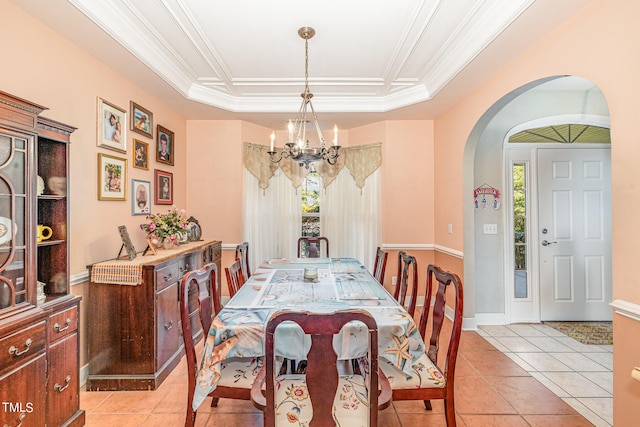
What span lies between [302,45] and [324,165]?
2.10 meters

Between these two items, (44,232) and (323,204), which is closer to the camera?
(44,232)

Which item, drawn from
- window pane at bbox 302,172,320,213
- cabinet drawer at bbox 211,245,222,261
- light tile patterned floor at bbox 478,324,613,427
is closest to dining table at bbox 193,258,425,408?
light tile patterned floor at bbox 478,324,613,427

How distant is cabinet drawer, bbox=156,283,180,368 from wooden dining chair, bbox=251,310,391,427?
1.48 metres

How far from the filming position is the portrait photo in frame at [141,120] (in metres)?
3.14

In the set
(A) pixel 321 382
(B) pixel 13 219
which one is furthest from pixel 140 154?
(A) pixel 321 382

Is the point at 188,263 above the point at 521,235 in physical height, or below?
below

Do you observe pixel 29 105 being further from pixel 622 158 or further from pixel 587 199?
pixel 587 199

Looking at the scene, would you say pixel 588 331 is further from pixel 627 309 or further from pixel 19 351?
pixel 19 351

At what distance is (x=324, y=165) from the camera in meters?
4.73

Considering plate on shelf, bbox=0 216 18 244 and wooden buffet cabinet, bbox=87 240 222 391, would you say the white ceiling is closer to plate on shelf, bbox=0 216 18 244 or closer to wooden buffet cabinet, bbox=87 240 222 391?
plate on shelf, bbox=0 216 18 244

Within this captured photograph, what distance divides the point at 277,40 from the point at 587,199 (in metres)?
3.89

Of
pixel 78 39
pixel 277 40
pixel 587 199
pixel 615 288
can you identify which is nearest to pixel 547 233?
pixel 587 199

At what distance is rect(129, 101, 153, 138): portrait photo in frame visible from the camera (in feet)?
10.3

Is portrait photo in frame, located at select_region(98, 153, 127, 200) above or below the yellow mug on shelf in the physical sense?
above
